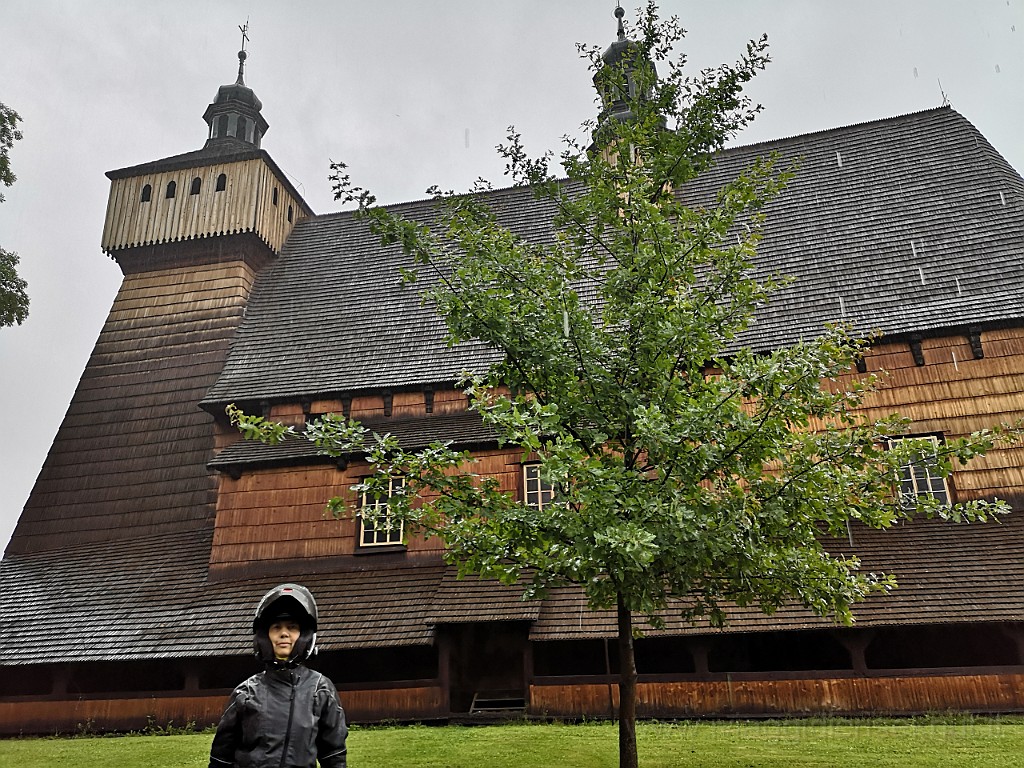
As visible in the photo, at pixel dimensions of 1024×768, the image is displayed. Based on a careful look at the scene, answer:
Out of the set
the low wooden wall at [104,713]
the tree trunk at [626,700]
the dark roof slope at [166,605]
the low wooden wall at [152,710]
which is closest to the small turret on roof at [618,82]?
the tree trunk at [626,700]

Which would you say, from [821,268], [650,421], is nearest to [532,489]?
[821,268]

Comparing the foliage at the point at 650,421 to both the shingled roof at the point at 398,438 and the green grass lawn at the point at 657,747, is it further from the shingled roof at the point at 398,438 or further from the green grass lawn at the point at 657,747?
the shingled roof at the point at 398,438

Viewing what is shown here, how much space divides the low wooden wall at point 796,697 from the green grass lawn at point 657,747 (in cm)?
54

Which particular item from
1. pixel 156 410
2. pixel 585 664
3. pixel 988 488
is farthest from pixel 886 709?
pixel 156 410

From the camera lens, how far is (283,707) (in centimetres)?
330

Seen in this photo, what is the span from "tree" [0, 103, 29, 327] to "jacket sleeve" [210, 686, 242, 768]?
17.1 metres

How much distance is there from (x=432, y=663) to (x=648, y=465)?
8.84 meters

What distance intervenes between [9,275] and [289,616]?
17.6 m

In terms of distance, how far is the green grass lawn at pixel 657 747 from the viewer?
760 centimetres

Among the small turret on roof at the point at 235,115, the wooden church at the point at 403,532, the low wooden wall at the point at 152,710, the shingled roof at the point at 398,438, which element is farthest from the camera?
the small turret on roof at the point at 235,115

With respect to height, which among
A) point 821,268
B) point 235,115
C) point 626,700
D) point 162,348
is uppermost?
point 235,115

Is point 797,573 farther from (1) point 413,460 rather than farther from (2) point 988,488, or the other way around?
(2) point 988,488

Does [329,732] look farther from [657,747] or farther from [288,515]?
[288,515]

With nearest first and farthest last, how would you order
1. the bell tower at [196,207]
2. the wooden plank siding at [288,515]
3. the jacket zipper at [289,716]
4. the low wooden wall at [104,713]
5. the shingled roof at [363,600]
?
the jacket zipper at [289,716], the shingled roof at [363,600], the low wooden wall at [104,713], the wooden plank siding at [288,515], the bell tower at [196,207]
